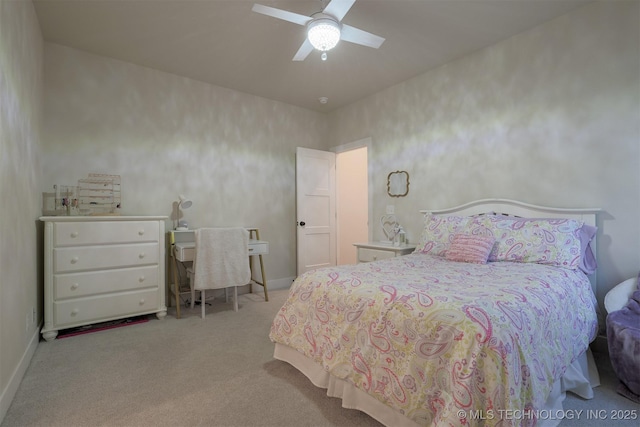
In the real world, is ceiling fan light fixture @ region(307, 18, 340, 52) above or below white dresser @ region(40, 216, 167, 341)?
above

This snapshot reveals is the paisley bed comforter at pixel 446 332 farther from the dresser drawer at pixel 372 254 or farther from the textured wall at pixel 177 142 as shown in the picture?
the textured wall at pixel 177 142

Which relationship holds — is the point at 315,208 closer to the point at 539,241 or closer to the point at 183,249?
the point at 183,249

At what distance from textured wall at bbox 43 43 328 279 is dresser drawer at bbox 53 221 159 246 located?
0.47 metres

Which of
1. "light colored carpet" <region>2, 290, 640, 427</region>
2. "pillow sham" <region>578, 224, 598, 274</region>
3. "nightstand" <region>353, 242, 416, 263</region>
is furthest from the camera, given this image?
"nightstand" <region>353, 242, 416, 263</region>

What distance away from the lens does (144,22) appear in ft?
8.63

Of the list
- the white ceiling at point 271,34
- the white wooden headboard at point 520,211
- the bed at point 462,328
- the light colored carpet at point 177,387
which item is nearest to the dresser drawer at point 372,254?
the white wooden headboard at point 520,211

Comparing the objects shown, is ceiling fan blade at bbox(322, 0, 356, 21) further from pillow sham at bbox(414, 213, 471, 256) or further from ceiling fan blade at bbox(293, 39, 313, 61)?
pillow sham at bbox(414, 213, 471, 256)

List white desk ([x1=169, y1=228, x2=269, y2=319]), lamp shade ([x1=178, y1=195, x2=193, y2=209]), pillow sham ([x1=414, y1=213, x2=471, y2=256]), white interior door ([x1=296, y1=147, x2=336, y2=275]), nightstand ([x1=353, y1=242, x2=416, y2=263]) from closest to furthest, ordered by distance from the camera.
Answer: pillow sham ([x1=414, y1=213, x2=471, y2=256]) < white desk ([x1=169, y1=228, x2=269, y2=319]) < nightstand ([x1=353, y1=242, x2=416, y2=263]) < lamp shade ([x1=178, y1=195, x2=193, y2=209]) < white interior door ([x1=296, y1=147, x2=336, y2=275])

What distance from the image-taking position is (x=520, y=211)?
9.13 feet

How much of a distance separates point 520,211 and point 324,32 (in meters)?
2.20

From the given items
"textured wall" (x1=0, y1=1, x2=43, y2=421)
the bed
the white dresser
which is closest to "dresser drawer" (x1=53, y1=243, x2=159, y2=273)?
the white dresser

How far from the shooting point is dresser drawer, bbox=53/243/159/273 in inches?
106

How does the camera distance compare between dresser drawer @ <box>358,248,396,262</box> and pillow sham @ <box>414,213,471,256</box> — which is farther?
dresser drawer @ <box>358,248,396,262</box>

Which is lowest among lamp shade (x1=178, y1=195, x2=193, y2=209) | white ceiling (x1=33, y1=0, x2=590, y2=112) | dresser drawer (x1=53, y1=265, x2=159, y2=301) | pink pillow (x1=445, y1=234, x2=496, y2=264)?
dresser drawer (x1=53, y1=265, x2=159, y2=301)
